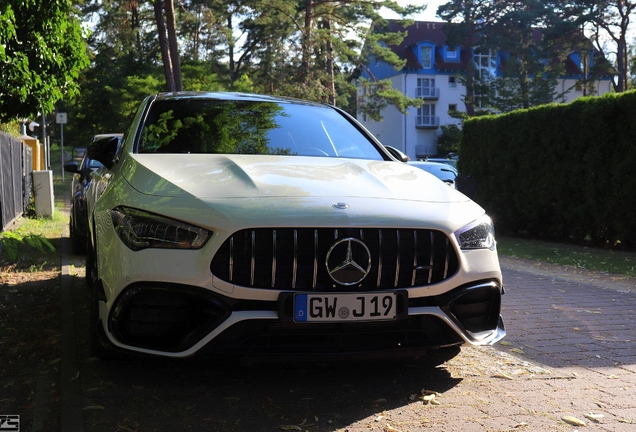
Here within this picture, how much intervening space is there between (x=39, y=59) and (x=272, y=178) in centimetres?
655

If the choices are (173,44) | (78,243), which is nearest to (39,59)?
(78,243)

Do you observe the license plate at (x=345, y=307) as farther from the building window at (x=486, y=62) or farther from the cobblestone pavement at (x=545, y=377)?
the building window at (x=486, y=62)

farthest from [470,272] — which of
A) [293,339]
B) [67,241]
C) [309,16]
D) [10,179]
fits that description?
[309,16]

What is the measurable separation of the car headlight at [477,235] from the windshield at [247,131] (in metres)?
1.30

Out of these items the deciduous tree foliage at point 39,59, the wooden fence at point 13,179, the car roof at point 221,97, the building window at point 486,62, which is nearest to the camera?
the car roof at point 221,97

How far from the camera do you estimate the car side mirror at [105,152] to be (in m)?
4.97

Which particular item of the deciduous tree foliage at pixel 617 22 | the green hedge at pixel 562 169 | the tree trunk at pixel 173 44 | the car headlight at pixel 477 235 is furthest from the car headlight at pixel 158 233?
the deciduous tree foliage at pixel 617 22

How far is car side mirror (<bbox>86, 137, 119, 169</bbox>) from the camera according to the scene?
497 cm

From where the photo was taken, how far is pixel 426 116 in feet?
209

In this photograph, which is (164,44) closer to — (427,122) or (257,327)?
(257,327)

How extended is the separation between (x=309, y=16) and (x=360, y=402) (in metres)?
33.7

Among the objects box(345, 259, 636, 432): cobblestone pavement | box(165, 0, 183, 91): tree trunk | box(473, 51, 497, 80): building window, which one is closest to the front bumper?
box(345, 259, 636, 432): cobblestone pavement

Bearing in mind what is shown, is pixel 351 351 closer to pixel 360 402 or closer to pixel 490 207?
pixel 360 402

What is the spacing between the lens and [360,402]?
12.4ft
